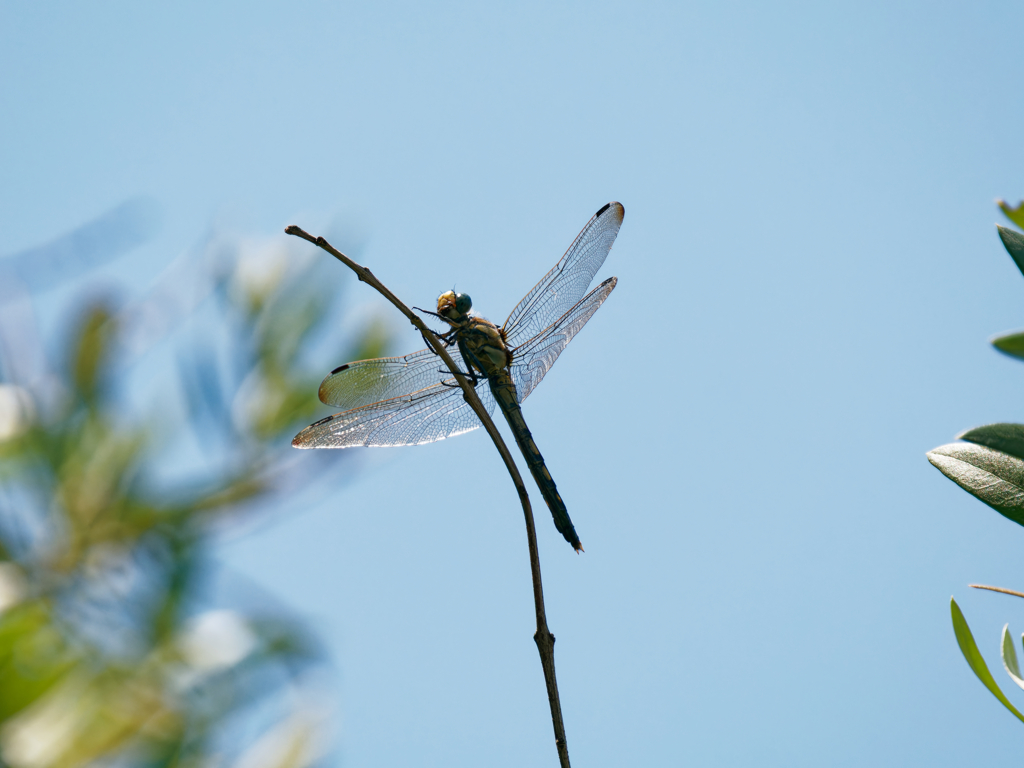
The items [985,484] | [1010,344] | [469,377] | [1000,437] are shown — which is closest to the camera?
[1010,344]

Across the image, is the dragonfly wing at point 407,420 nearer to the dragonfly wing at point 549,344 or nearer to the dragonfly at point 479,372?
the dragonfly at point 479,372

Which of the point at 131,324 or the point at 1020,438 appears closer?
the point at 1020,438

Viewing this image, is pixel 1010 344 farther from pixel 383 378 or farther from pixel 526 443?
pixel 383 378

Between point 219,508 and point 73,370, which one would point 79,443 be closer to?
point 73,370

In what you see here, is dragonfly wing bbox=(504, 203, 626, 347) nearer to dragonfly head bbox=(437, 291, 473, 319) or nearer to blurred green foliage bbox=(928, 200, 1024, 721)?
dragonfly head bbox=(437, 291, 473, 319)

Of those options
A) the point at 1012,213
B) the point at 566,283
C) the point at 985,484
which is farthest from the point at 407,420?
the point at 1012,213

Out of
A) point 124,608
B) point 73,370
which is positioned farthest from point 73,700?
point 73,370

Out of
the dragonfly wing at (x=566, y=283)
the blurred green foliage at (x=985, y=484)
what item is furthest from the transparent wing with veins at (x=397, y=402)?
the blurred green foliage at (x=985, y=484)

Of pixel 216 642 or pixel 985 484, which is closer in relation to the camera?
pixel 985 484
